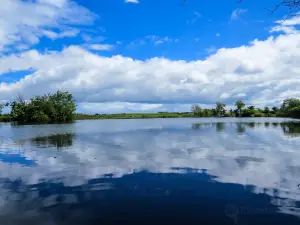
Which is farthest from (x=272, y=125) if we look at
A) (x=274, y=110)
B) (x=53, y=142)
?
(x=274, y=110)

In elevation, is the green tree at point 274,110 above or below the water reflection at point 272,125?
above

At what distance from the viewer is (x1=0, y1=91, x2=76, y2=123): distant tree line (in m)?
98.0

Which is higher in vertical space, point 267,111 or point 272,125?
point 267,111

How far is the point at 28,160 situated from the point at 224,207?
13.3m

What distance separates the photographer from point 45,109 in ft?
325

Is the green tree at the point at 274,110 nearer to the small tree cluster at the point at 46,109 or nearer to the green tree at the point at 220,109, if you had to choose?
the green tree at the point at 220,109

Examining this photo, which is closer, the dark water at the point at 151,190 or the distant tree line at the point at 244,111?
the dark water at the point at 151,190

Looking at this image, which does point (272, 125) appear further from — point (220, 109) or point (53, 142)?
point (220, 109)

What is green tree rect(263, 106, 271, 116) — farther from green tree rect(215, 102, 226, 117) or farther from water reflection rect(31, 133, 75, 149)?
water reflection rect(31, 133, 75, 149)

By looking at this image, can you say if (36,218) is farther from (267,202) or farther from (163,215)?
(267,202)

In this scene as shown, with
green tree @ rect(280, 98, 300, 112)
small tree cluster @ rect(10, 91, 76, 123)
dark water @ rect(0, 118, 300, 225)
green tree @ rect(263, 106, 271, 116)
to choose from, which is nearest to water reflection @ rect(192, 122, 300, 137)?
dark water @ rect(0, 118, 300, 225)

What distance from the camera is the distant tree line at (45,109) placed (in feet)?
322

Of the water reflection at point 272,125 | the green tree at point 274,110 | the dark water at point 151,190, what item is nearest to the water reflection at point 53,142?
the dark water at point 151,190

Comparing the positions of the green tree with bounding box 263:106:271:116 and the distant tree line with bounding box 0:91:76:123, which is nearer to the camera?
the distant tree line with bounding box 0:91:76:123
